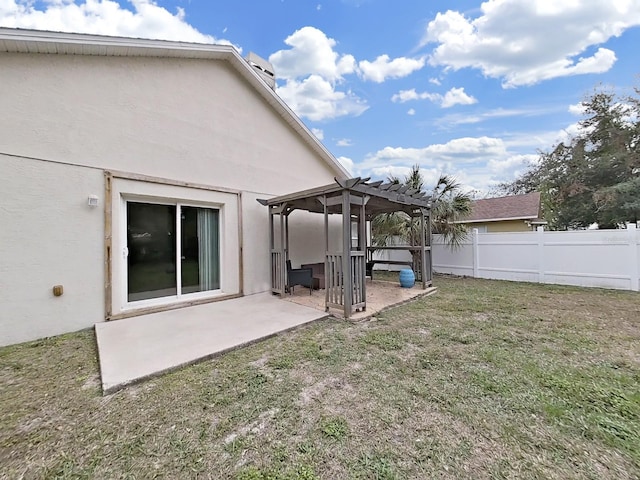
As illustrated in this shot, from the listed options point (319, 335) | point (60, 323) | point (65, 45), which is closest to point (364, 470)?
point (319, 335)

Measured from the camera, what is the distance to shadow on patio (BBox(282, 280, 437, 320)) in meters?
5.64

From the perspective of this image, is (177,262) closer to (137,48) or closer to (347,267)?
(347,267)

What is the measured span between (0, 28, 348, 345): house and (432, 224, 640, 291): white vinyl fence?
24.9 ft

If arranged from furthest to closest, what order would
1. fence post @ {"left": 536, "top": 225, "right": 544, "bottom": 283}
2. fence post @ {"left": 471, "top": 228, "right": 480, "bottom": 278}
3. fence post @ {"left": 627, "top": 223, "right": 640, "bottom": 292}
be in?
1. fence post @ {"left": 471, "top": 228, "right": 480, "bottom": 278}
2. fence post @ {"left": 536, "top": 225, "right": 544, "bottom": 283}
3. fence post @ {"left": 627, "top": 223, "right": 640, "bottom": 292}

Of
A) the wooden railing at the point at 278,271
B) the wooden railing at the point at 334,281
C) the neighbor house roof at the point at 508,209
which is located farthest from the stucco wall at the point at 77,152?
the neighbor house roof at the point at 508,209

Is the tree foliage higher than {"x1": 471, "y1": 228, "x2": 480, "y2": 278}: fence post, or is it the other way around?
the tree foliage

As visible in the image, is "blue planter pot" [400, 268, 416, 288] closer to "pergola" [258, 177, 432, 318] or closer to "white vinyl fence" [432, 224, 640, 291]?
"pergola" [258, 177, 432, 318]

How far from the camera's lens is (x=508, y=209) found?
16859mm

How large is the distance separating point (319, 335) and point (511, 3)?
1051cm

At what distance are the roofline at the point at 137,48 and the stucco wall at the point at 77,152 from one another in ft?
0.44

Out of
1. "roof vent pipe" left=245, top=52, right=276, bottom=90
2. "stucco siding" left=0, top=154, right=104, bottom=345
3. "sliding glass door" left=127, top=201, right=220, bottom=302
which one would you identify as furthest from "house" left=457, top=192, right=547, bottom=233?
"stucco siding" left=0, top=154, right=104, bottom=345

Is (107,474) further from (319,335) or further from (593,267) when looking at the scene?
(593,267)

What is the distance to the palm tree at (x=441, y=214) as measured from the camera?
399 inches

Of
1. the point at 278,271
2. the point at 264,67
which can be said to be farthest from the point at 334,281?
the point at 264,67
